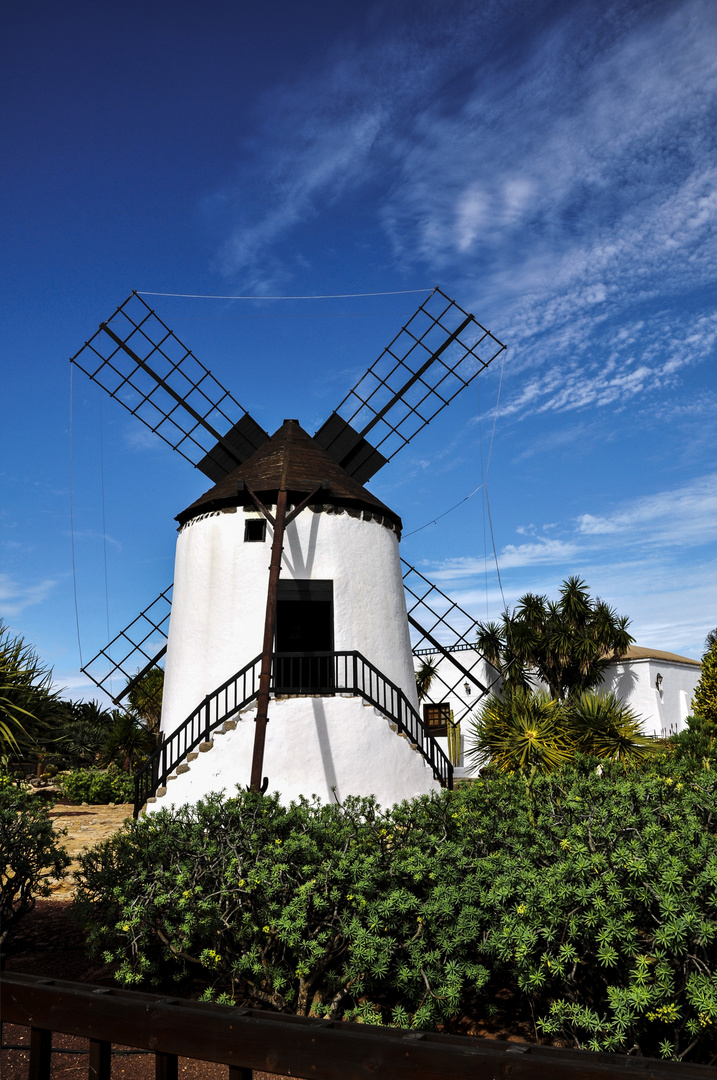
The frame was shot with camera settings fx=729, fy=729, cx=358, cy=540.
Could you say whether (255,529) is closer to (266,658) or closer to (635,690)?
(266,658)

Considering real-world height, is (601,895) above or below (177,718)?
below

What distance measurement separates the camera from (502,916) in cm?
498

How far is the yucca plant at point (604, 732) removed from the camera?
1228 cm

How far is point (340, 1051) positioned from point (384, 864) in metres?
3.50

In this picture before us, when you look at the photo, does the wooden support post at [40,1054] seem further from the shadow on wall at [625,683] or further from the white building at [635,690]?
the shadow on wall at [625,683]

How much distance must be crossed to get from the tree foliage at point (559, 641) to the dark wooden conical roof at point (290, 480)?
11.9m

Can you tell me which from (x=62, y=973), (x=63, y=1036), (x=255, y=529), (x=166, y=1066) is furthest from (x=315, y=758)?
(x=166, y=1066)

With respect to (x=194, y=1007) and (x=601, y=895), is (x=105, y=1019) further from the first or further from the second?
(x=601, y=895)

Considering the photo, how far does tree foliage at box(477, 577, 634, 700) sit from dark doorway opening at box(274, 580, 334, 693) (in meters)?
9.21

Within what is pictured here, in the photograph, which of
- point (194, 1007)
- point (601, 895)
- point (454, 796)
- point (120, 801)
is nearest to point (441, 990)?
point (601, 895)

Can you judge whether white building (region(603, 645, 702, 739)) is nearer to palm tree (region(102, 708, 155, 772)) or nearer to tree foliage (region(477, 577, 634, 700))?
tree foliage (region(477, 577, 634, 700))

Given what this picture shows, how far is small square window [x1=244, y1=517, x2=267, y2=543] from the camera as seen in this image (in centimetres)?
1394

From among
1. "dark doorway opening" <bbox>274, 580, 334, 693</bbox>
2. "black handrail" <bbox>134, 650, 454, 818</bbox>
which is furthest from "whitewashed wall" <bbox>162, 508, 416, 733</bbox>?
"black handrail" <bbox>134, 650, 454, 818</bbox>

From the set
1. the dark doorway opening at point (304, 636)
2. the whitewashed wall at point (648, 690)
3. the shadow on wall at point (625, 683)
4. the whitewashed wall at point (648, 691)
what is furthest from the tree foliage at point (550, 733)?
the shadow on wall at point (625, 683)
